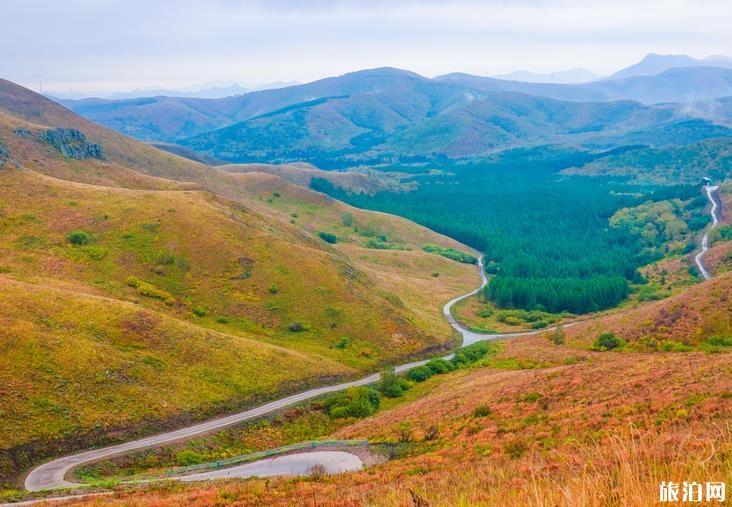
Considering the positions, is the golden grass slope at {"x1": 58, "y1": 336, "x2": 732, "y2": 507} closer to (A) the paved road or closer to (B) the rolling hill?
(A) the paved road

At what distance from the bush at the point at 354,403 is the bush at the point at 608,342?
39.6 metres

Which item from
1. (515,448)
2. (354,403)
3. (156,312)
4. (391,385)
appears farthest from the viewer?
(156,312)

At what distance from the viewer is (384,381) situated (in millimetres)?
83625

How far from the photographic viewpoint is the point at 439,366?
94438 millimetres

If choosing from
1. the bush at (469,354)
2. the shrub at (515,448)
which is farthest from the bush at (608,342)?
the shrub at (515,448)

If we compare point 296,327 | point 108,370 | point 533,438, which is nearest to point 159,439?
point 108,370

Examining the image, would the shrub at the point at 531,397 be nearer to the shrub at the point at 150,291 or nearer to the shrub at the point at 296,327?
the shrub at the point at 296,327

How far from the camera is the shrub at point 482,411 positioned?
164ft

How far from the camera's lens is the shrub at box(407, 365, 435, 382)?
89812mm

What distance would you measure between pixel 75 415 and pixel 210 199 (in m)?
89.3

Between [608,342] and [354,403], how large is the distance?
4521 cm

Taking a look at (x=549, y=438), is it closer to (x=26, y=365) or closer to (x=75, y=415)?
(x=75, y=415)

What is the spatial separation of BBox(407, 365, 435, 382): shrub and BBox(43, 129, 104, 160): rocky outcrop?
468ft

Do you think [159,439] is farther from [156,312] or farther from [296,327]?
[296,327]
